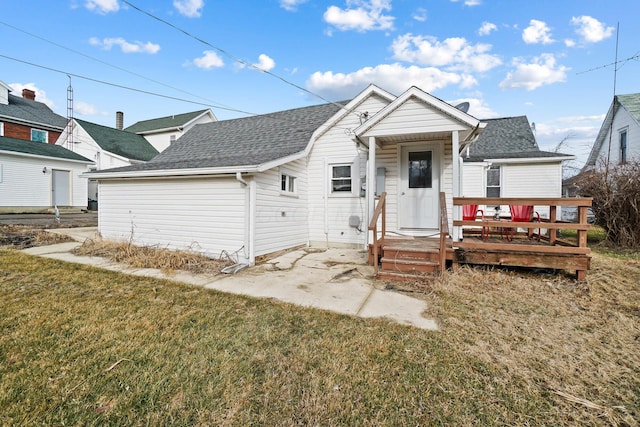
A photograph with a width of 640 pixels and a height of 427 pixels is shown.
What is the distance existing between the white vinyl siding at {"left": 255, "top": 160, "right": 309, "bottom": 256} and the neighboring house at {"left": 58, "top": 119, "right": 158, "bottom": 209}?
16933mm

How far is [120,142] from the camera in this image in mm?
21578

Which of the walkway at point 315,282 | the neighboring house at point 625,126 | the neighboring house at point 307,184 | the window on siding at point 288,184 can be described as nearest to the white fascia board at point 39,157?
the neighboring house at point 307,184

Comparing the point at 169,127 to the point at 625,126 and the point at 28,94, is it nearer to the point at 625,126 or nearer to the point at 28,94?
the point at 28,94

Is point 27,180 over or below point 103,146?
below

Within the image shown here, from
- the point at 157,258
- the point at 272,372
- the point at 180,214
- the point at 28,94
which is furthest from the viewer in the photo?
the point at 28,94

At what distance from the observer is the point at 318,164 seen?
356 inches

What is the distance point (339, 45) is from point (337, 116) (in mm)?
5795

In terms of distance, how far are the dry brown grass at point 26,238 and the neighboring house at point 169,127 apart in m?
15.3

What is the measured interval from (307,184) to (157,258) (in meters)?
4.67

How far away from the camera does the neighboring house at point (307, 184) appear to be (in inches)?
257

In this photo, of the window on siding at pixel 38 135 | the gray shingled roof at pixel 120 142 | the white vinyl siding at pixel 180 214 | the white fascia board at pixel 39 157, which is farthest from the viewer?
the window on siding at pixel 38 135

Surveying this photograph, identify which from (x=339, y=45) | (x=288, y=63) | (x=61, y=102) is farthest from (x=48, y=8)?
(x=61, y=102)

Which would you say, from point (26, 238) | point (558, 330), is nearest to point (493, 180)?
point (558, 330)

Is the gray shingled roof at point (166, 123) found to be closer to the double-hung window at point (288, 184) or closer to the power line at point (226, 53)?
the power line at point (226, 53)
